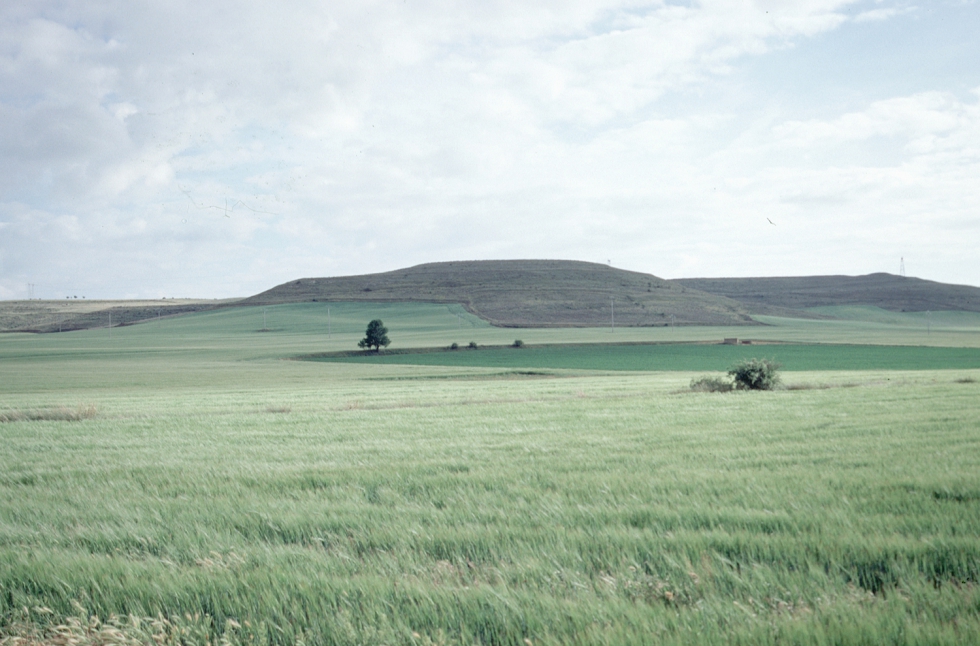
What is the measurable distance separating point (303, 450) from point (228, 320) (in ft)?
449

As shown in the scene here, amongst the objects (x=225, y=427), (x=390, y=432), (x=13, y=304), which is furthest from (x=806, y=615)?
(x=13, y=304)

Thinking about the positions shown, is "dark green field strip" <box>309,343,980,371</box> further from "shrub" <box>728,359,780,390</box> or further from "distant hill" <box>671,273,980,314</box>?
"distant hill" <box>671,273,980,314</box>

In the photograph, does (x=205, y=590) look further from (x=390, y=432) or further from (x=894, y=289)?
(x=894, y=289)

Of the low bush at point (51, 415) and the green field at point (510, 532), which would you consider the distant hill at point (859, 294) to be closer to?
the low bush at point (51, 415)

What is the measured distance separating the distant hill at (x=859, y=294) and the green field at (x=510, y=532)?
156288 millimetres

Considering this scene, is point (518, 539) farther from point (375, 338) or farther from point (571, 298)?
point (571, 298)

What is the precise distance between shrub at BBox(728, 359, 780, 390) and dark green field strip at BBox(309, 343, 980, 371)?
80.5ft

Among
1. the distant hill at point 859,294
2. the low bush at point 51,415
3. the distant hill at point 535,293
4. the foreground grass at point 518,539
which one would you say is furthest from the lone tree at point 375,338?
the distant hill at point 859,294

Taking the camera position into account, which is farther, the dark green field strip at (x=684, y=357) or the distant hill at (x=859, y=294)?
the distant hill at (x=859, y=294)

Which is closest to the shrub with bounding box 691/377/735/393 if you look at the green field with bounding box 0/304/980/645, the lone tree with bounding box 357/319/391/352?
the green field with bounding box 0/304/980/645

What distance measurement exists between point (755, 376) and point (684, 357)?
4244 cm

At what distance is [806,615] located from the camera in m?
3.79

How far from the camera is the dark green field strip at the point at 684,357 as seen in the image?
5466 centimetres

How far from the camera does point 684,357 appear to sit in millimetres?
65688
